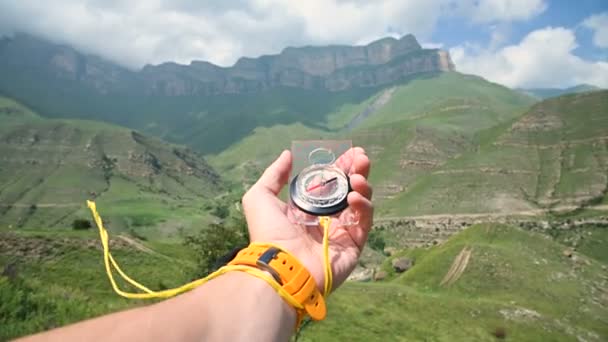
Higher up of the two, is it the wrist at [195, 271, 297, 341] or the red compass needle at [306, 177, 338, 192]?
the red compass needle at [306, 177, 338, 192]

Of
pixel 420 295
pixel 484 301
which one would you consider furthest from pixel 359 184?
pixel 484 301

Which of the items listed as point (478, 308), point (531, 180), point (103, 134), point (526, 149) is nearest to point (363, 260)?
point (478, 308)

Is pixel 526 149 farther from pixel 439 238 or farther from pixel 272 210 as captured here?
pixel 272 210

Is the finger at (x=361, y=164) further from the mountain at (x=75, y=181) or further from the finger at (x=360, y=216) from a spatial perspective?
the mountain at (x=75, y=181)

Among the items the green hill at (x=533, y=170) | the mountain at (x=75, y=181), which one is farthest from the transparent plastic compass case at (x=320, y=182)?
the green hill at (x=533, y=170)

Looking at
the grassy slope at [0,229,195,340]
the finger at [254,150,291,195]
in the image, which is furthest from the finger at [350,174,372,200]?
the grassy slope at [0,229,195,340]

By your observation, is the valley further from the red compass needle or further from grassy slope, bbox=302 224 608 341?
the red compass needle
